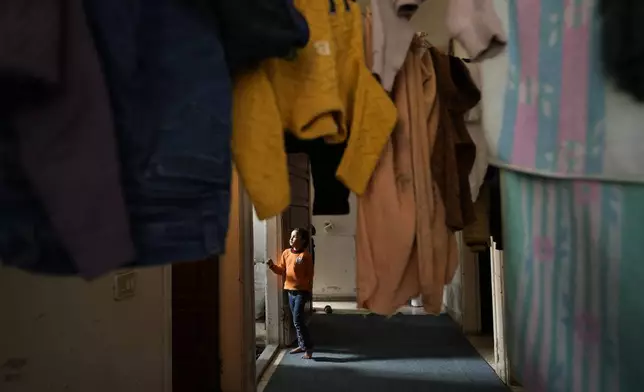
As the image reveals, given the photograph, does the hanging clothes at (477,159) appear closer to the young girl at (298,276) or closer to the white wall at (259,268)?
the young girl at (298,276)

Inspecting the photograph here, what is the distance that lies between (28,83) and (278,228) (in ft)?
9.46

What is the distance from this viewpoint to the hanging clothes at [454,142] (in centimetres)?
90

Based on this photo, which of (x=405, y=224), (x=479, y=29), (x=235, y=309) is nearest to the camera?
(x=479, y=29)

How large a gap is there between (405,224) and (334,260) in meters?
4.57

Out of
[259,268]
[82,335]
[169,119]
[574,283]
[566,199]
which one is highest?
[169,119]

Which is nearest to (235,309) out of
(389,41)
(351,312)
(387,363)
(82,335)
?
(387,363)

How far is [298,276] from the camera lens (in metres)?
3.17

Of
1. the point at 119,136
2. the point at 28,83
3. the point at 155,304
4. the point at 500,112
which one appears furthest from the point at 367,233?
the point at 155,304

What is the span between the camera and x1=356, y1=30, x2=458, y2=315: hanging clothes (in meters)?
0.87

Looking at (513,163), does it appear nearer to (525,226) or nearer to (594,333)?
(525,226)

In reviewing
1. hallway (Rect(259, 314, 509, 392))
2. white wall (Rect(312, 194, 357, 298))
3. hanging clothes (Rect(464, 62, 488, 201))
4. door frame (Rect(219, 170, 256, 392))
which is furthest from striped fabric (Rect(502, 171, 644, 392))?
white wall (Rect(312, 194, 357, 298))

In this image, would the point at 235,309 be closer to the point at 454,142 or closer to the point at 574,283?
the point at 454,142

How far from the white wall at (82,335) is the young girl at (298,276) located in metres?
1.65

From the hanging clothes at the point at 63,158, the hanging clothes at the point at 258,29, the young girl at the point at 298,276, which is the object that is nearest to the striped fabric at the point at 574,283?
the hanging clothes at the point at 258,29
